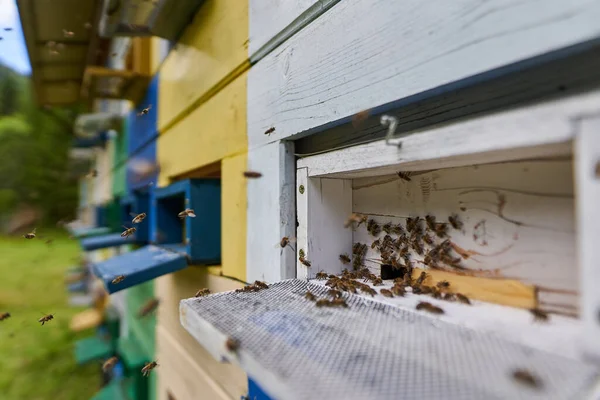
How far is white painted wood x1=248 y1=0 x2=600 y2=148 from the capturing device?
26.2 inches

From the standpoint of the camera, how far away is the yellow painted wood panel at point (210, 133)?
5.85 feet

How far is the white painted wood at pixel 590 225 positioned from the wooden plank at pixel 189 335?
1.35 m

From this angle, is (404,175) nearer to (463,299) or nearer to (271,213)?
(463,299)

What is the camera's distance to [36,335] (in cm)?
791

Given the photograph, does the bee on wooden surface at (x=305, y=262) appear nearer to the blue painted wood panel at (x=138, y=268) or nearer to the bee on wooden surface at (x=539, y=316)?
the bee on wooden surface at (x=539, y=316)

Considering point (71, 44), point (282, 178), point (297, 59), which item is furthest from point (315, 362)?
point (71, 44)

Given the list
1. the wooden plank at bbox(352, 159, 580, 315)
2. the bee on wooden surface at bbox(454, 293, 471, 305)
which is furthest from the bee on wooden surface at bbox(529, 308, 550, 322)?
the bee on wooden surface at bbox(454, 293, 471, 305)

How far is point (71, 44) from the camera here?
4.07 m

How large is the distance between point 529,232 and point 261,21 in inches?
51.8

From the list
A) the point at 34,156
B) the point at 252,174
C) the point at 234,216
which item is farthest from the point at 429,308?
the point at 34,156

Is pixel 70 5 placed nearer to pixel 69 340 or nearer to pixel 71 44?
pixel 71 44

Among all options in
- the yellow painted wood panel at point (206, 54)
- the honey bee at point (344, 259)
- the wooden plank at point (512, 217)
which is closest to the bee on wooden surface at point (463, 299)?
the wooden plank at point (512, 217)

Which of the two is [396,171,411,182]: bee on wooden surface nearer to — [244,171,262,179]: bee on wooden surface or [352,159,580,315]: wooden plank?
[352,159,580,315]: wooden plank

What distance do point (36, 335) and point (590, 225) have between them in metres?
10.1
